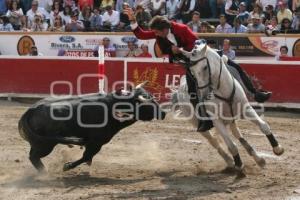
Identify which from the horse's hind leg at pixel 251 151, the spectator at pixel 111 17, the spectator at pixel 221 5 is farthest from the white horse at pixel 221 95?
the spectator at pixel 111 17

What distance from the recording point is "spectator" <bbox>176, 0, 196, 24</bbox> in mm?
15594

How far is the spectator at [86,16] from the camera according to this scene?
16256 millimetres

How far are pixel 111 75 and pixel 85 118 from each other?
21.7ft

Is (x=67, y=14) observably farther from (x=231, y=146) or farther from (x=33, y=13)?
(x=231, y=146)

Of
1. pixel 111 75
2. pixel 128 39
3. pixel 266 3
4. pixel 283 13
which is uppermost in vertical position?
pixel 266 3

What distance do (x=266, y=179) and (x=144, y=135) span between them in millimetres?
3274

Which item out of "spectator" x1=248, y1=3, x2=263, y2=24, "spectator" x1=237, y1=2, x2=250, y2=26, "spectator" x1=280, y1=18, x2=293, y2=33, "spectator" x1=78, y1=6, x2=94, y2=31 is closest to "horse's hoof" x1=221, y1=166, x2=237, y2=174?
"spectator" x1=280, y1=18, x2=293, y2=33

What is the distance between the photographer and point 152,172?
7.58 m

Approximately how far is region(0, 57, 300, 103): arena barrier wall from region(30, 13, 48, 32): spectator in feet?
7.73

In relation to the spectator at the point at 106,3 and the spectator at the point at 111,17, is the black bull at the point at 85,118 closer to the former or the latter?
the spectator at the point at 111,17

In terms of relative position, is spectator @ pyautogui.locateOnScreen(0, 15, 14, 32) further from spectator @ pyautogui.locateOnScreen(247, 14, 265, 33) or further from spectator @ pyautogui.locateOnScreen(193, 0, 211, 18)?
spectator @ pyautogui.locateOnScreen(247, 14, 265, 33)

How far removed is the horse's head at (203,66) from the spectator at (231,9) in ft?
27.5

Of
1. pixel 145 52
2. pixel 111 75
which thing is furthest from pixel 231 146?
pixel 145 52

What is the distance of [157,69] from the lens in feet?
43.0
